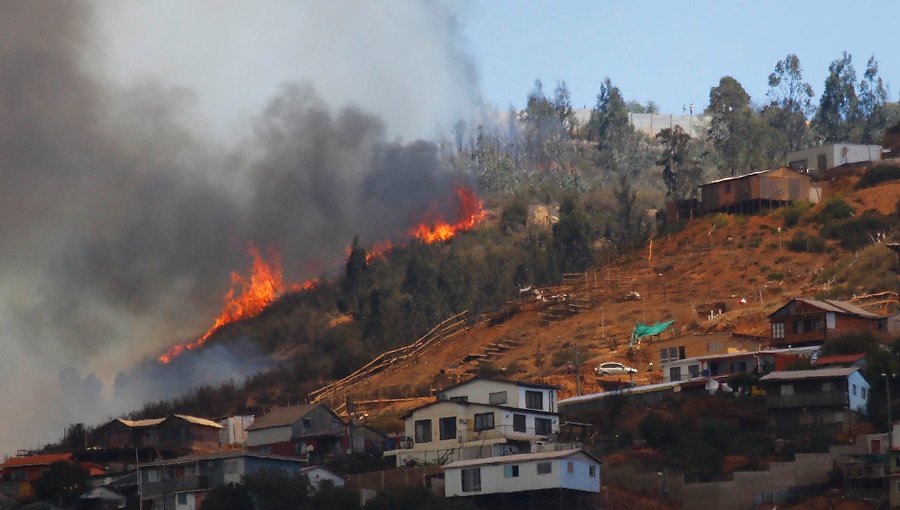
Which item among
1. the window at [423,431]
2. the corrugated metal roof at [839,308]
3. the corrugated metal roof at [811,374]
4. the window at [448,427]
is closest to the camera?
the corrugated metal roof at [811,374]

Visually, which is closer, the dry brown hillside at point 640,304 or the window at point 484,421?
the window at point 484,421

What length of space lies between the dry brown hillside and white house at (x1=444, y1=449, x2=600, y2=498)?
78.6 feet

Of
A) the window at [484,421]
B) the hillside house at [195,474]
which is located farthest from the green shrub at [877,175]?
the hillside house at [195,474]

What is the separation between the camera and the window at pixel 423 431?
84.9 m

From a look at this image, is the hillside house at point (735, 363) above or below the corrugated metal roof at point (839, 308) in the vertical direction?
below

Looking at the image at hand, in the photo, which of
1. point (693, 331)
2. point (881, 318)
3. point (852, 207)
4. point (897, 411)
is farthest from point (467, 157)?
point (897, 411)

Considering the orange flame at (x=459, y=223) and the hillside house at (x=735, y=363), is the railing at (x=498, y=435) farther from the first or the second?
the orange flame at (x=459, y=223)

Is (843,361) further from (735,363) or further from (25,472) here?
(25,472)

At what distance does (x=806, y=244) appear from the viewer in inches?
4998

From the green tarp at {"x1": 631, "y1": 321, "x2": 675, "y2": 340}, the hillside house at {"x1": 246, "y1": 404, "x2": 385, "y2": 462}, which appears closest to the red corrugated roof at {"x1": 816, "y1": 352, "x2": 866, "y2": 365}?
the hillside house at {"x1": 246, "y1": 404, "x2": 385, "y2": 462}

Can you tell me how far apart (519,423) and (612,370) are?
19526mm

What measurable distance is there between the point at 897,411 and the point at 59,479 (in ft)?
127

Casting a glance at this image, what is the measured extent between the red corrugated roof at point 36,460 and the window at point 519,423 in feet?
77.4

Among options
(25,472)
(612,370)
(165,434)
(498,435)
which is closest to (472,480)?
(498,435)
